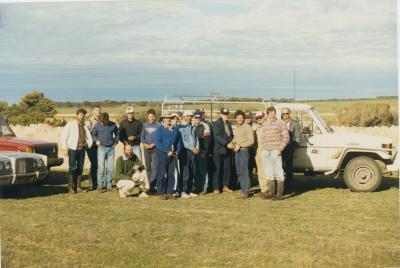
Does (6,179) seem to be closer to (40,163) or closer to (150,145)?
(40,163)

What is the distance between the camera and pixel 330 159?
11836 mm

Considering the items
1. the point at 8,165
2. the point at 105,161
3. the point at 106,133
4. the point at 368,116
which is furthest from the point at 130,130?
the point at 368,116

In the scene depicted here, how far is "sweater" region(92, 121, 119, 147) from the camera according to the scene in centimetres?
1171

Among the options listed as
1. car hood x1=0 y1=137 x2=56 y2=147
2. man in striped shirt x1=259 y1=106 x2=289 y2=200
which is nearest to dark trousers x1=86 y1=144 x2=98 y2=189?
→ car hood x1=0 y1=137 x2=56 y2=147

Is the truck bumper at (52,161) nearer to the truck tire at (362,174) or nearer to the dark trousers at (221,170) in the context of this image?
the dark trousers at (221,170)

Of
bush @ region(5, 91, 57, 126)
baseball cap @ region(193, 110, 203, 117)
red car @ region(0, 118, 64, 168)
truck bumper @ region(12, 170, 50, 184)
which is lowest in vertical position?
truck bumper @ region(12, 170, 50, 184)

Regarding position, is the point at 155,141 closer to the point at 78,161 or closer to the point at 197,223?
the point at 78,161

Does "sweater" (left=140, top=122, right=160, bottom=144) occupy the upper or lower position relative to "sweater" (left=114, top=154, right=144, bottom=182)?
upper

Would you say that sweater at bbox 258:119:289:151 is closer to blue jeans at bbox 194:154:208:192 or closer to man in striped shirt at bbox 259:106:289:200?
man in striped shirt at bbox 259:106:289:200

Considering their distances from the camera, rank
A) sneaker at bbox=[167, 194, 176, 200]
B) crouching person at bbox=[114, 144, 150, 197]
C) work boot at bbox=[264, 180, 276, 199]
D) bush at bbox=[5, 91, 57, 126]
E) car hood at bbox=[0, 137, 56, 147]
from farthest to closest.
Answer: bush at bbox=[5, 91, 57, 126], car hood at bbox=[0, 137, 56, 147], crouching person at bbox=[114, 144, 150, 197], sneaker at bbox=[167, 194, 176, 200], work boot at bbox=[264, 180, 276, 199]

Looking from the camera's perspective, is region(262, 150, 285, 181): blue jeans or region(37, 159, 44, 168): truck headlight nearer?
region(262, 150, 285, 181): blue jeans

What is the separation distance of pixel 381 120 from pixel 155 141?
2603 cm

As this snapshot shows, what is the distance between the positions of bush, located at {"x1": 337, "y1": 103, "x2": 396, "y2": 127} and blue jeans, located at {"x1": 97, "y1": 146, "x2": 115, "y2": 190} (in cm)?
2460

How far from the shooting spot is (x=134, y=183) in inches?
438
